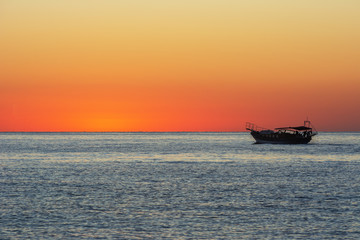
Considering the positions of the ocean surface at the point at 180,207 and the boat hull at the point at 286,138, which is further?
the boat hull at the point at 286,138

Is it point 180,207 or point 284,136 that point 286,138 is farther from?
point 180,207

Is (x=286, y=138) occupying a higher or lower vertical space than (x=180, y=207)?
higher

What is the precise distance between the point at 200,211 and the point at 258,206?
15.7ft

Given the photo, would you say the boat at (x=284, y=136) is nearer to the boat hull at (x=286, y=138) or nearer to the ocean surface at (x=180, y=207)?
the boat hull at (x=286, y=138)

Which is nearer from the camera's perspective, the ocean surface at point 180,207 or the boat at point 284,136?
the ocean surface at point 180,207

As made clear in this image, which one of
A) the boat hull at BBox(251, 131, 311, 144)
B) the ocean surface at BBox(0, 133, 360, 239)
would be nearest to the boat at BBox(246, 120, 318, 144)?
the boat hull at BBox(251, 131, 311, 144)

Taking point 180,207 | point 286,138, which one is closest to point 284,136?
point 286,138

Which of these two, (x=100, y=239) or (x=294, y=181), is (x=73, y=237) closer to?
(x=100, y=239)

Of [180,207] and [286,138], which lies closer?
[180,207]

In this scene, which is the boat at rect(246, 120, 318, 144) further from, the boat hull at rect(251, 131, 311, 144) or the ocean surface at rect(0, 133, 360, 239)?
the ocean surface at rect(0, 133, 360, 239)

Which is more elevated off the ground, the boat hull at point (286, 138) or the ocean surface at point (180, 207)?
the boat hull at point (286, 138)

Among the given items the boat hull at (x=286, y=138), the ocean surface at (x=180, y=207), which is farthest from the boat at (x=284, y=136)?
the ocean surface at (x=180, y=207)

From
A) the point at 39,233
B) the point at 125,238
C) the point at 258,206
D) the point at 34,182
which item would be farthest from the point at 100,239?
the point at 34,182

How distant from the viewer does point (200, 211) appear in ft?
113
